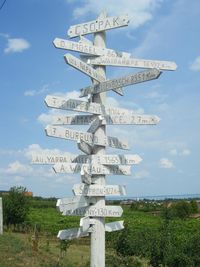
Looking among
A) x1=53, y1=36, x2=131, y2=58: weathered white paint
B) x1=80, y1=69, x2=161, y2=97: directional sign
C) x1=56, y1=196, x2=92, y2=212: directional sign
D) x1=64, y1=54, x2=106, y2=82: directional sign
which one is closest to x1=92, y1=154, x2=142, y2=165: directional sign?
x1=56, y1=196, x2=92, y2=212: directional sign

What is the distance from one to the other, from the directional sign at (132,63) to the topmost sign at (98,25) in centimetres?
36

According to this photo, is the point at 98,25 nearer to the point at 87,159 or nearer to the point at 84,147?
the point at 84,147

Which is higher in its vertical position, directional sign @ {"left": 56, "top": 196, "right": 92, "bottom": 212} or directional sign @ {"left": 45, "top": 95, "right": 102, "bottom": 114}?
directional sign @ {"left": 45, "top": 95, "right": 102, "bottom": 114}

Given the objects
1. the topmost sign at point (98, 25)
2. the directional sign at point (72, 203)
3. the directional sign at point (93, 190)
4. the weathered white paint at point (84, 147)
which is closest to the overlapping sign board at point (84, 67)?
the topmost sign at point (98, 25)

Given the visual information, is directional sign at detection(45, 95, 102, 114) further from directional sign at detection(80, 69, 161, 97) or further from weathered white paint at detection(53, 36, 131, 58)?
weathered white paint at detection(53, 36, 131, 58)

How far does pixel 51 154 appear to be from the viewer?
5.40m

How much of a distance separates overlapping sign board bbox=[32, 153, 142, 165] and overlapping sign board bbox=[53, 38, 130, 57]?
1240mm

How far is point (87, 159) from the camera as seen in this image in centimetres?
559

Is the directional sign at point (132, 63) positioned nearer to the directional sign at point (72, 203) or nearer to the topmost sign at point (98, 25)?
the topmost sign at point (98, 25)

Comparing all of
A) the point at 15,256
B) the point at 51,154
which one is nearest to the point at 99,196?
the point at 51,154

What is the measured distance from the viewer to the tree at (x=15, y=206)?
35.9 meters

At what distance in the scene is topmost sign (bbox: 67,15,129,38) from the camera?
556 centimetres

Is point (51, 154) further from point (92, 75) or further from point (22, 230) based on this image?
point (22, 230)

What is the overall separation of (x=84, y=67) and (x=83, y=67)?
23mm
